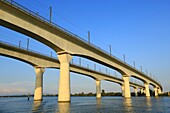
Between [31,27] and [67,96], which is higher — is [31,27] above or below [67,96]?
above

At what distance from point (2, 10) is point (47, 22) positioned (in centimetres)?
870

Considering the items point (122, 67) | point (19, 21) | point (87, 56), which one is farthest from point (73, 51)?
point (122, 67)

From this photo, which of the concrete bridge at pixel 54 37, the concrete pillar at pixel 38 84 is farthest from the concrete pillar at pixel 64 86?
the concrete pillar at pixel 38 84

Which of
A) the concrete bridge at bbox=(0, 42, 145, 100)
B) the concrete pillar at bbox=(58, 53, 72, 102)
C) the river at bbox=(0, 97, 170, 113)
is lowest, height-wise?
the river at bbox=(0, 97, 170, 113)

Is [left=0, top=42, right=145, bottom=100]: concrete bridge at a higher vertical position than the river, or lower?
higher

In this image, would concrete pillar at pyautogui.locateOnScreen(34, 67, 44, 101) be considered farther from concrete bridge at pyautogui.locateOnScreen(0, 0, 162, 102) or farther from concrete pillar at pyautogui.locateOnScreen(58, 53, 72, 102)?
concrete pillar at pyautogui.locateOnScreen(58, 53, 72, 102)

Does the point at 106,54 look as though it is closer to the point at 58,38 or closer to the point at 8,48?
the point at 58,38

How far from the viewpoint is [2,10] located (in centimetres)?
2553

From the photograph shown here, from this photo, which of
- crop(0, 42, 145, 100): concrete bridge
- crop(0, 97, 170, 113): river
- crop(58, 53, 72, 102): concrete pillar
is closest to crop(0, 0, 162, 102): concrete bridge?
crop(58, 53, 72, 102): concrete pillar

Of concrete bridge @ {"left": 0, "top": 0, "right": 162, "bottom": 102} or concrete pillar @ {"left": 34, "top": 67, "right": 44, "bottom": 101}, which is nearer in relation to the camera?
concrete bridge @ {"left": 0, "top": 0, "right": 162, "bottom": 102}

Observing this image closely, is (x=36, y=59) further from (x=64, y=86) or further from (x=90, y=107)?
(x=90, y=107)

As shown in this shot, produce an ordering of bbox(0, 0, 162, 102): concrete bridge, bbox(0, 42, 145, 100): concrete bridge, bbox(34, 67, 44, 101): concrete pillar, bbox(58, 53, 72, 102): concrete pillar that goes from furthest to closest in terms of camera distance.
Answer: bbox(34, 67, 44, 101): concrete pillar → bbox(0, 42, 145, 100): concrete bridge → bbox(58, 53, 72, 102): concrete pillar → bbox(0, 0, 162, 102): concrete bridge

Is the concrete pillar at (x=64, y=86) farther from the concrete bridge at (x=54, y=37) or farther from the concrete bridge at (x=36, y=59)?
the concrete bridge at (x=36, y=59)

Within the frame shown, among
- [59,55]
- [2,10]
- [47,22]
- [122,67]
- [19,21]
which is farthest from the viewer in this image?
[122,67]
